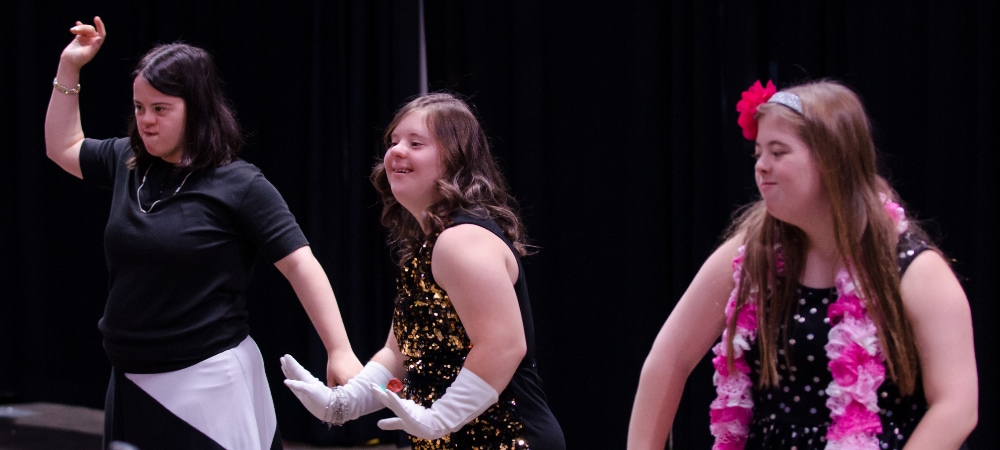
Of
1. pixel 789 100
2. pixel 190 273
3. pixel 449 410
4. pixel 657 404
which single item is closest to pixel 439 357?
pixel 449 410

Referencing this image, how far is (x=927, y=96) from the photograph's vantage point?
10.4 feet

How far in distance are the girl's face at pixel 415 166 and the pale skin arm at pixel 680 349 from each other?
22.0 inches

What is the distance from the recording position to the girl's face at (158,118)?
2213 millimetres

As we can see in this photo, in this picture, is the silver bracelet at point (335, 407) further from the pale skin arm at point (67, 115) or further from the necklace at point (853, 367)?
the pale skin arm at point (67, 115)

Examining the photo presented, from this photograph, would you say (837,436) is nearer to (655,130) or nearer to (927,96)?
(927,96)

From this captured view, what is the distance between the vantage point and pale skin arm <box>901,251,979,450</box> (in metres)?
1.35

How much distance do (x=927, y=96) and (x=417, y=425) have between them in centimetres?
218

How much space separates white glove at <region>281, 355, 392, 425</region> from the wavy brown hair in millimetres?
720

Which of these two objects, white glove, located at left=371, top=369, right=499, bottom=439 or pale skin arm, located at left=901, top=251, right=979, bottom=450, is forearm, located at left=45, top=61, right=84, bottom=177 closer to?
white glove, located at left=371, top=369, right=499, bottom=439

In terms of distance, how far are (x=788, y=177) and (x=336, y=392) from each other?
0.91 metres

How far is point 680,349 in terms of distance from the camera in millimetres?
1543

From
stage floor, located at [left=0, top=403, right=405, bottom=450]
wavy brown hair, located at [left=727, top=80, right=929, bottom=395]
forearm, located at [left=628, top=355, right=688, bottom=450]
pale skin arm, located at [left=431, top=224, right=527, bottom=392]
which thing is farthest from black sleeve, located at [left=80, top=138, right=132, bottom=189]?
stage floor, located at [left=0, top=403, right=405, bottom=450]

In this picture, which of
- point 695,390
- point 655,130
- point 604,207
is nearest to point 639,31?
point 655,130

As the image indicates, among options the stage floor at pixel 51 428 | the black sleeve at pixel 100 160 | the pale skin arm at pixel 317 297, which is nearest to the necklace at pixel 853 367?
the pale skin arm at pixel 317 297
